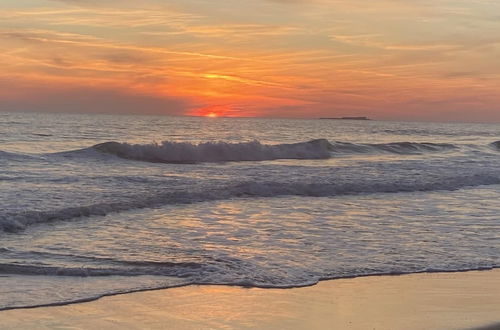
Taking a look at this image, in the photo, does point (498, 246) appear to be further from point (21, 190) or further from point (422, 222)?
point (21, 190)

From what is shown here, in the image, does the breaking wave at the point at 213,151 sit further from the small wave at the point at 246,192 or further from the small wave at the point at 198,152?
the small wave at the point at 246,192

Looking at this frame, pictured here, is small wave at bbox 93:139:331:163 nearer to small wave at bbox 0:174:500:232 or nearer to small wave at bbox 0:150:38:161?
small wave at bbox 0:150:38:161

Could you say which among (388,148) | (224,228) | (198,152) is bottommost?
(224,228)

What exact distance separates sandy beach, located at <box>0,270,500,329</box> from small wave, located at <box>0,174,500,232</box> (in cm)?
427

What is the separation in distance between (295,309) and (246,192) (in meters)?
9.06

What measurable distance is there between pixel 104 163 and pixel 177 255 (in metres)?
15.0

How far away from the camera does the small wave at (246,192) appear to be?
33.2ft

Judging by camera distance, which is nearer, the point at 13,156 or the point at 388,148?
the point at 13,156

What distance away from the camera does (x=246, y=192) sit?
14.7m

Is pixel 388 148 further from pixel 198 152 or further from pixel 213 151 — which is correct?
pixel 198 152

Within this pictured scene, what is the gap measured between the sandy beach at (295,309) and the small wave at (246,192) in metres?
4.27

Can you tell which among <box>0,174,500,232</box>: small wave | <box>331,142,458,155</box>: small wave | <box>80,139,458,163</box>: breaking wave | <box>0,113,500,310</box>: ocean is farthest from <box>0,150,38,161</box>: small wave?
<box>331,142,458,155</box>: small wave

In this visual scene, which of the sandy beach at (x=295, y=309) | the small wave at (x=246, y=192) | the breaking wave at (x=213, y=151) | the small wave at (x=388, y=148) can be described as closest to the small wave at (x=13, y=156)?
the breaking wave at (x=213, y=151)

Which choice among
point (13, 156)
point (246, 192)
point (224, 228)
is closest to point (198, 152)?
point (13, 156)
